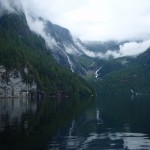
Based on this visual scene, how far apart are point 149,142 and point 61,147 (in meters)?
14.4

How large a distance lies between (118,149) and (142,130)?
75.2 ft

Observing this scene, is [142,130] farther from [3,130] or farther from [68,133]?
[3,130]

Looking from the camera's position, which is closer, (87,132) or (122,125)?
(87,132)

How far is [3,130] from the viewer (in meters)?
75.2

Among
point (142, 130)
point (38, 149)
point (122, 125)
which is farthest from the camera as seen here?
point (122, 125)

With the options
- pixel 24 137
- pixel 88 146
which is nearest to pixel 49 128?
pixel 24 137

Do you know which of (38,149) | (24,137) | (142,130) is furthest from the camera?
(142,130)

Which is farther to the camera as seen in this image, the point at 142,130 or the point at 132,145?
the point at 142,130

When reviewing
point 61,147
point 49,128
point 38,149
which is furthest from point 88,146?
point 49,128

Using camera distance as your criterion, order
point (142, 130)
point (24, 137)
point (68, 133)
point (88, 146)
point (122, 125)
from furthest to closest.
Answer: point (122, 125)
point (142, 130)
point (68, 133)
point (24, 137)
point (88, 146)

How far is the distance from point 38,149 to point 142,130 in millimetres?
29429

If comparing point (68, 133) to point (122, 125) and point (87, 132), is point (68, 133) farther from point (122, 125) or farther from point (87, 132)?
point (122, 125)

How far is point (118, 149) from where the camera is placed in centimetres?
5741

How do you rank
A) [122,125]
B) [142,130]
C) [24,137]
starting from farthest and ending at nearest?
[122,125] → [142,130] → [24,137]
